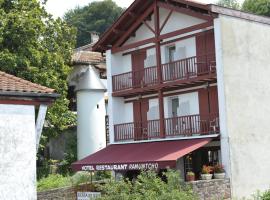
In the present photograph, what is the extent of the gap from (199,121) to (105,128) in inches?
582

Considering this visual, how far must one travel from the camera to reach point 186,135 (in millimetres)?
30359

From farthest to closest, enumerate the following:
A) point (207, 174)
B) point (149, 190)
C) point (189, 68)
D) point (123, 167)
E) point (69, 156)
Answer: point (69, 156) → point (189, 68) → point (123, 167) → point (207, 174) → point (149, 190)

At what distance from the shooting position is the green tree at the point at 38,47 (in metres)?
36.7

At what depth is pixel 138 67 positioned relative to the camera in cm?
3503

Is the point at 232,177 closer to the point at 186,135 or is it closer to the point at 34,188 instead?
the point at 186,135

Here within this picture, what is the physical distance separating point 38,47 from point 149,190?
22.9 m

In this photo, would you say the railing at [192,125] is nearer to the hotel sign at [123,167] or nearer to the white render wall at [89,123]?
the hotel sign at [123,167]

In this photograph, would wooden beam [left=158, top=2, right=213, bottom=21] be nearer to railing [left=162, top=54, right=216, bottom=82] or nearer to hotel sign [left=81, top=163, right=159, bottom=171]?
railing [left=162, top=54, right=216, bottom=82]

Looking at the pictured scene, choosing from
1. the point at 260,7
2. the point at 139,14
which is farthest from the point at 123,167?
the point at 260,7

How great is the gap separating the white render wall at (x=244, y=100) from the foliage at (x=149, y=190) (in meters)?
9.92

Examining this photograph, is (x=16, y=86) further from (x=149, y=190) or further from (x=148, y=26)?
(x=148, y=26)

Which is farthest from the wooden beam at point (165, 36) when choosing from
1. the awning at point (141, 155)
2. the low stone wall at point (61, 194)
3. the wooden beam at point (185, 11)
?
the low stone wall at point (61, 194)

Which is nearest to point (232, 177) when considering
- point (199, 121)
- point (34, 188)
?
point (199, 121)

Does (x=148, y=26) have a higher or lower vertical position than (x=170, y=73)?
higher
